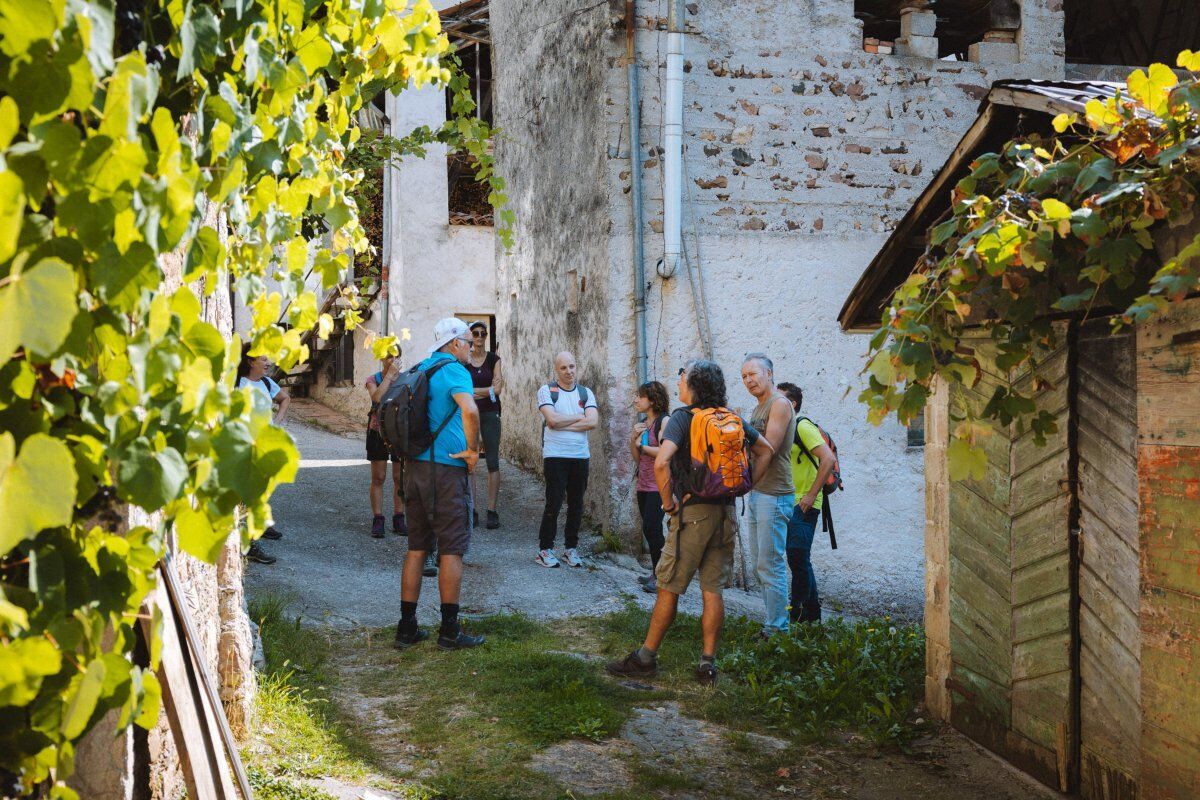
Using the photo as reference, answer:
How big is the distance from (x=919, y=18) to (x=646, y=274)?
3.28 meters

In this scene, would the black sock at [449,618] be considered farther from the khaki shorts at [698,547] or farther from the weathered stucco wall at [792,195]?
the weathered stucco wall at [792,195]

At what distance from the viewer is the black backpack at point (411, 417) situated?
5.67 metres

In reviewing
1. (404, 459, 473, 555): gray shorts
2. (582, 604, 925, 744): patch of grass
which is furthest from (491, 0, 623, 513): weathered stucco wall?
(404, 459, 473, 555): gray shorts

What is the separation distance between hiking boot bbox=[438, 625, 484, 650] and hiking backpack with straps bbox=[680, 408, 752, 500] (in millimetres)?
1485

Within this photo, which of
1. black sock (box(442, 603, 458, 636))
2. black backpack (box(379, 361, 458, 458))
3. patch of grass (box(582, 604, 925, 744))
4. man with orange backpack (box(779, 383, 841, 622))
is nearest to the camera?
patch of grass (box(582, 604, 925, 744))

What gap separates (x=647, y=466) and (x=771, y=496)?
4.80 feet

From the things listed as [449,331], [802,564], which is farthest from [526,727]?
[802,564]

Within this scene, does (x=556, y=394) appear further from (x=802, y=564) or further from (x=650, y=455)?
(x=802, y=564)

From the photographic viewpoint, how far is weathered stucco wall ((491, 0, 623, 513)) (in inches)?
350

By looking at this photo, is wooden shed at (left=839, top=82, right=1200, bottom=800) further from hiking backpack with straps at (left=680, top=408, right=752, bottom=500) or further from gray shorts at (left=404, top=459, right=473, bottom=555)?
gray shorts at (left=404, top=459, right=473, bottom=555)

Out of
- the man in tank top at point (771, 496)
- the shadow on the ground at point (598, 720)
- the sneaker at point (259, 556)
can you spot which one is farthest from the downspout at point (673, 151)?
the sneaker at point (259, 556)

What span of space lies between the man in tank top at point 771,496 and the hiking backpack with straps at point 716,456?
54 cm

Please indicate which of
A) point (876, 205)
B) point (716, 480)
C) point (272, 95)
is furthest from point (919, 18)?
point (272, 95)

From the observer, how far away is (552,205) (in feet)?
34.1
